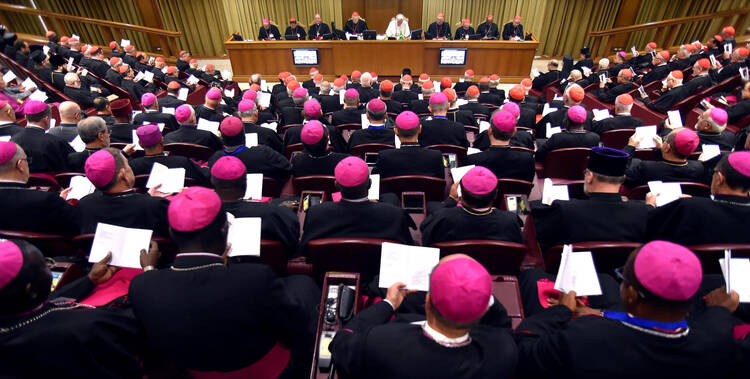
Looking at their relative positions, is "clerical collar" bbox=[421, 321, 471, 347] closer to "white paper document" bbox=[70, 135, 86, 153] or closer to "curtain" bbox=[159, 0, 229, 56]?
"white paper document" bbox=[70, 135, 86, 153]

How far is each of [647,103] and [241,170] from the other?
7538 millimetres

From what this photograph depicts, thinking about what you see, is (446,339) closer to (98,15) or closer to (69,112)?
(69,112)

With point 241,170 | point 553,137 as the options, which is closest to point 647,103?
point 553,137

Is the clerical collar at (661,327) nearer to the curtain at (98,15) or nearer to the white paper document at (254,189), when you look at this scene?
the white paper document at (254,189)

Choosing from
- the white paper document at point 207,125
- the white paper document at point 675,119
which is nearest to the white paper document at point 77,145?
the white paper document at point 207,125

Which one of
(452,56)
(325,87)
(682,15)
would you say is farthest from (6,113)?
(682,15)

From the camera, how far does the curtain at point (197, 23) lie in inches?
491

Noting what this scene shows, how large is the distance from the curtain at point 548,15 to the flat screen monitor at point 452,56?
3738 mm

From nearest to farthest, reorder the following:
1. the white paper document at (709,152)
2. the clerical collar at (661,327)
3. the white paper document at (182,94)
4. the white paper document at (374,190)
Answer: the clerical collar at (661,327) < the white paper document at (374,190) < the white paper document at (709,152) < the white paper document at (182,94)

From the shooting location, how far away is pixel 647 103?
20.9ft

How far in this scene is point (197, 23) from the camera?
12.8 meters

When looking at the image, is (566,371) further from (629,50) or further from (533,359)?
(629,50)

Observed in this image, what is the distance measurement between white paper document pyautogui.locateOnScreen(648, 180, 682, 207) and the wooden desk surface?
311 inches

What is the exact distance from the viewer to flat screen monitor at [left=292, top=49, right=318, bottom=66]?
398 inches
